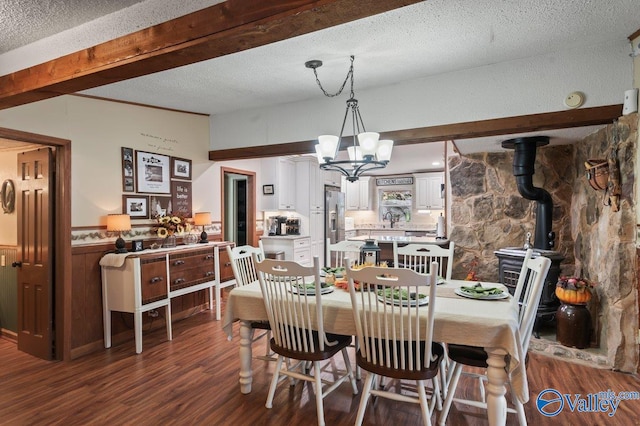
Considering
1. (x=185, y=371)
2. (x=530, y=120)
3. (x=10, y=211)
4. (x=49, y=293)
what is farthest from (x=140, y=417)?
(x=530, y=120)

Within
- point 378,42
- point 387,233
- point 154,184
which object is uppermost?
point 378,42

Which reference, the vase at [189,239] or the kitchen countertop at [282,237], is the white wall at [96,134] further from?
the kitchen countertop at [282,237]

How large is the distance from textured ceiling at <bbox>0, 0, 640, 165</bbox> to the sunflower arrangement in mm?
1273

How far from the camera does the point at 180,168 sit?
4.47 m

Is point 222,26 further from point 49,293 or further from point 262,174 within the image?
point 262,174

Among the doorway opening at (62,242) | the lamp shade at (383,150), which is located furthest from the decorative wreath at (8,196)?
the lamp shade at (383,150)

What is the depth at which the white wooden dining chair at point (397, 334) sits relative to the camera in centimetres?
188

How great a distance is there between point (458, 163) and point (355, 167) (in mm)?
2185

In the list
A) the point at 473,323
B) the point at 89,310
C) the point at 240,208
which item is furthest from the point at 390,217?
the point at 473,323

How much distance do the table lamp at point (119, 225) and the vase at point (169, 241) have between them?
1.66 ft

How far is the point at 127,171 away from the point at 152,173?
0.30 m

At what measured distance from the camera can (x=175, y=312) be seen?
14.4ft

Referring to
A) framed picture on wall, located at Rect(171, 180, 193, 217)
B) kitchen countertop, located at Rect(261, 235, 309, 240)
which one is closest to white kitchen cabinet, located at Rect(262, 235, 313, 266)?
kitchen countertop, located at Rect(261, 235, 309, 240)

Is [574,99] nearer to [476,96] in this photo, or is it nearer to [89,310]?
[476,96]
